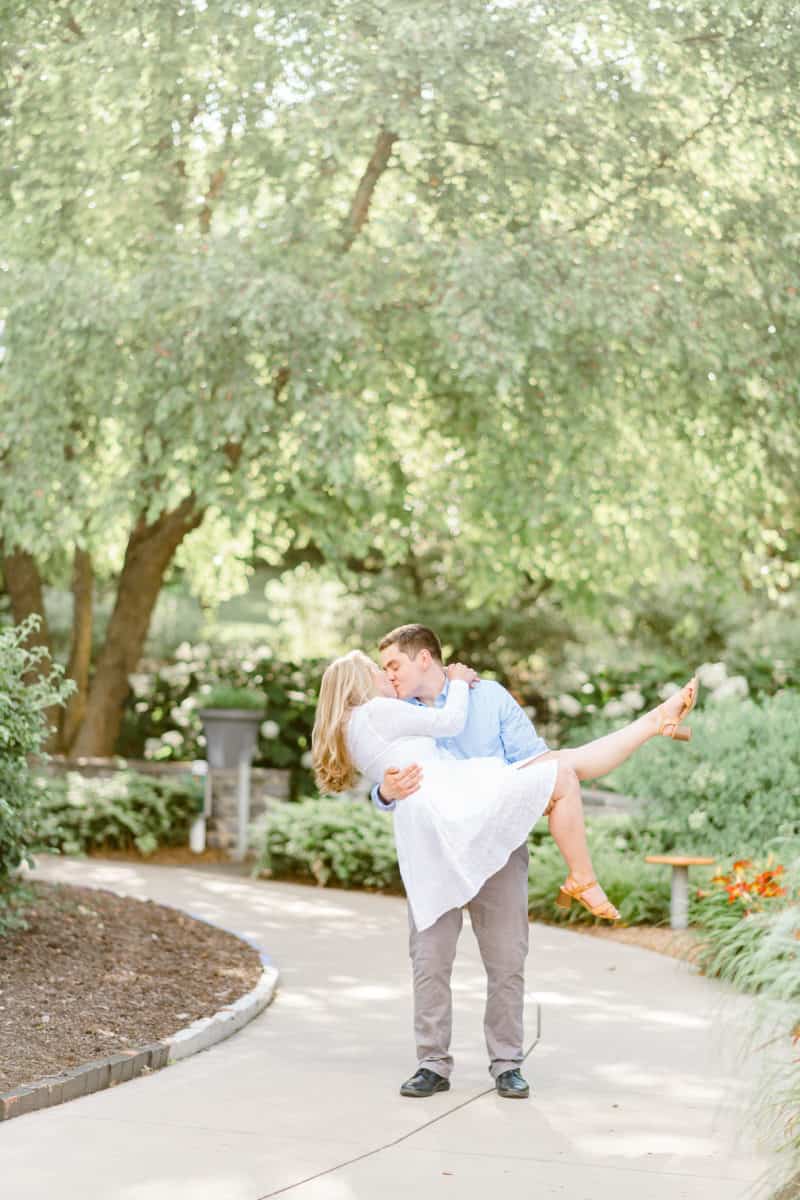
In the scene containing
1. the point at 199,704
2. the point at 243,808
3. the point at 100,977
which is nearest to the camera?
the point at 100,977

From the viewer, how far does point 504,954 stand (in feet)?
19.6

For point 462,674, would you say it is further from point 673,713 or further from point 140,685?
point 140,685

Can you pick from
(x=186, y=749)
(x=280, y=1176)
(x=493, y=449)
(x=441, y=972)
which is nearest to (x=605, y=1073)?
(x=441, y=972)

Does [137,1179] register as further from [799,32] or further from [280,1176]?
[799,32]

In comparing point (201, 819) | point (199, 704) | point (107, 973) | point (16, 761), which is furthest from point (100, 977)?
point (199, 704)

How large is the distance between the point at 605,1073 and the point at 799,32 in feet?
29.9

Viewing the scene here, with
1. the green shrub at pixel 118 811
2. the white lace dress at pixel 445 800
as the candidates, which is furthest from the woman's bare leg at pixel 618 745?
the green shrub at pixel 118 811

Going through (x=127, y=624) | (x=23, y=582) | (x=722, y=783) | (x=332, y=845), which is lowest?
(x=332, y=845)

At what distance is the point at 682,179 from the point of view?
43.2 feet

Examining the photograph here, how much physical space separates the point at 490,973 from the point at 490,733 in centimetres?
90

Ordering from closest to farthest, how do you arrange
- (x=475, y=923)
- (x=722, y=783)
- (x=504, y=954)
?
(x=504, y=954)
(x=475, y=923)
(x=722, y=783)

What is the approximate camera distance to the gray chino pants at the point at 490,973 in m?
5.92

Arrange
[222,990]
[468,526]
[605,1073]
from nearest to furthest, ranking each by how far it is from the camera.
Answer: [605,1073] → [222,990] → [468,526]

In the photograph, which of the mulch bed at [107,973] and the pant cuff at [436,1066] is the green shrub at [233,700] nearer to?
the mulch bed at [107,973]
